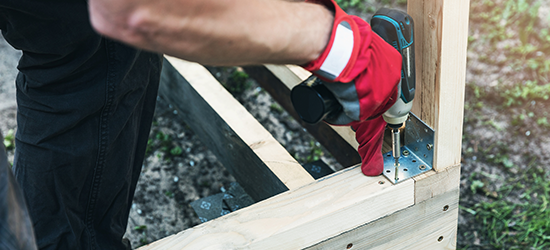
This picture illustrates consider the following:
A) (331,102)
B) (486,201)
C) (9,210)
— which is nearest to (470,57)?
(486,201)

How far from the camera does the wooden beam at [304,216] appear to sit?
43.2 inches

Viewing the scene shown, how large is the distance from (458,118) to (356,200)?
0.32 meters

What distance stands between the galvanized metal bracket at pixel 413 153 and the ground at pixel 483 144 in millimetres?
736

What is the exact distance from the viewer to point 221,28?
724 mm

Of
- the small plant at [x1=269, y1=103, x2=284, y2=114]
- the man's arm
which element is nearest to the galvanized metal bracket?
the man's arm

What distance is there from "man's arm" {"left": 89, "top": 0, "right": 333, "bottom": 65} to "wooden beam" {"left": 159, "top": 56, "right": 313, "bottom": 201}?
675 mm

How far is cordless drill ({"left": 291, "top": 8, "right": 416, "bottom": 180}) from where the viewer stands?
37.5 inches

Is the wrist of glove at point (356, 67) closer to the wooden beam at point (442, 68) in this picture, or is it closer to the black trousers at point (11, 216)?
the wooden beam at point (442, 68)

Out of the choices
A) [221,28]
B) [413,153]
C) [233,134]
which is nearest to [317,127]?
[233,134]

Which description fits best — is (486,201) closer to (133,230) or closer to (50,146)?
(133,230)

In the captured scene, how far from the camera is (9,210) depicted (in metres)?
0.66

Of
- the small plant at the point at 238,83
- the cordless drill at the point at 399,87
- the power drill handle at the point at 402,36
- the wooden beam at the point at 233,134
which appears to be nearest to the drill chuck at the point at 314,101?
the cordless drill at the point at 399,87

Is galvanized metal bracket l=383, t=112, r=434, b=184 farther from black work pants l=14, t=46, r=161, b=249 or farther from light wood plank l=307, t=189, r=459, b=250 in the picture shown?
black work pants l=14, t=46, r=161, b=249

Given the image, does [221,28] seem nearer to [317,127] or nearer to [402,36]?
[402,36]
